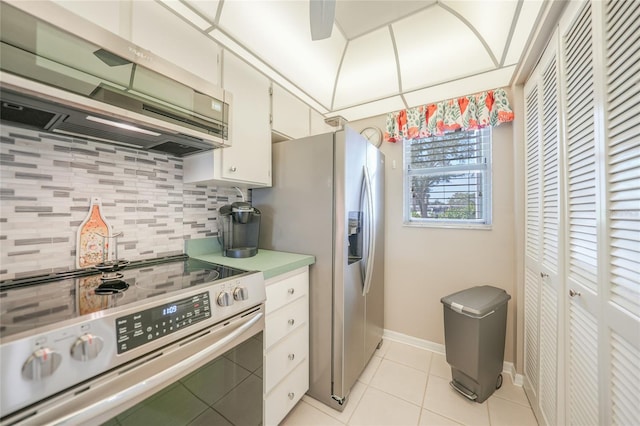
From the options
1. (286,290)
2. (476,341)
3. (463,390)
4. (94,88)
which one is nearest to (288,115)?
(94,88)

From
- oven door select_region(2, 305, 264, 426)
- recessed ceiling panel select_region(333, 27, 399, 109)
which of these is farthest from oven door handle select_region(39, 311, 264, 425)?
recessed ceiling panel select_region(333, 27, 399, 109)

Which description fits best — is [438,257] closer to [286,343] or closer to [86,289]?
[286,343]

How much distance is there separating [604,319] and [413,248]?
1.47 meters

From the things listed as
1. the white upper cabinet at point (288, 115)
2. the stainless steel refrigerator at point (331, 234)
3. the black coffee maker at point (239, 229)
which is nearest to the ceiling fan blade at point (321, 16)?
the stainless steel refrigerator at point (331, 234)

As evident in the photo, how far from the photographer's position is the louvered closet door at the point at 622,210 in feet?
2.19

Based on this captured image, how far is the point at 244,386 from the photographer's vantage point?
1.07 metres

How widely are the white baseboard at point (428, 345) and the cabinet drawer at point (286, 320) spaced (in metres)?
1.24

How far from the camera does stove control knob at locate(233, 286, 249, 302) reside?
102 cm

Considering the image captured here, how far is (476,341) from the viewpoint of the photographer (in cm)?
152

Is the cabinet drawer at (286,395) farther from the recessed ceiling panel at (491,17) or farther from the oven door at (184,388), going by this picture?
the recessed ceiling panel at (491,17)

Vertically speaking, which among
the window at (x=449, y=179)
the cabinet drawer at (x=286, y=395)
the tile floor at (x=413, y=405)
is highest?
the window at (x=449, y=179)

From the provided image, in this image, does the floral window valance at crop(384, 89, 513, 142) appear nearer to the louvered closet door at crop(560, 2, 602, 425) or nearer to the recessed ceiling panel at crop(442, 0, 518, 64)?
the recessed ceiling panel at crop(442, 0, 518, 64)

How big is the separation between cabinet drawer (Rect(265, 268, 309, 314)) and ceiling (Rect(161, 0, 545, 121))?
145 cm

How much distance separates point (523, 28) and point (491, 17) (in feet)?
0.61
